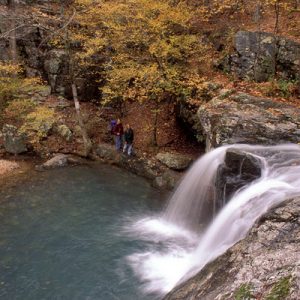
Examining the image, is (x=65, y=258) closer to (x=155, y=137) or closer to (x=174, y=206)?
(x=174, y=206)

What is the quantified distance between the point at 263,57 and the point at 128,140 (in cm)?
750

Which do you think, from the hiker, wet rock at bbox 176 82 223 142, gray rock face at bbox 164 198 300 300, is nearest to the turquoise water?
the hiker

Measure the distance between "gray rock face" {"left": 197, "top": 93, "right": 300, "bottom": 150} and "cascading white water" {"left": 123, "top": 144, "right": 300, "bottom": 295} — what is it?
0.47 meters

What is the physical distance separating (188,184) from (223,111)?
9.87 ft

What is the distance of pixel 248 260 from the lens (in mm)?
6477

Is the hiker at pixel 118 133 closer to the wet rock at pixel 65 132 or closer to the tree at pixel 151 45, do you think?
the tree at pixel 151 45

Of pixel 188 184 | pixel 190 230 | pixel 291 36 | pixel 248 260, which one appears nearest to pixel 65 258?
pixel 190 230

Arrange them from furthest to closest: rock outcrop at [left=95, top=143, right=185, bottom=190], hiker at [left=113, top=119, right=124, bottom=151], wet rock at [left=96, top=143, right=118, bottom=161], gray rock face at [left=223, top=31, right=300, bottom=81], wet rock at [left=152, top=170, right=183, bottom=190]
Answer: wet rock at [left=96, top=143, right=118, bottom=161] → hiker at [left=113, top=119, right=124, bottom=151] → gray rock face at [left=223, top=31, right=300, bottom=81] → rock outcrop at [left=95, top=143, right=185, bottom=190] → wet rock at [left=152, top=170, right=183, bottom=190]

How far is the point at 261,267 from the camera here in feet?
20.2

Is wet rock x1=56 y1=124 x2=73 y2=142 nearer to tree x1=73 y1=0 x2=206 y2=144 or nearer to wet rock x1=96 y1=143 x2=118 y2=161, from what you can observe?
wet rock x1=96 y1=143 x2=118 y2=161

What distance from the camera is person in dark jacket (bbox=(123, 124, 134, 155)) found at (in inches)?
687

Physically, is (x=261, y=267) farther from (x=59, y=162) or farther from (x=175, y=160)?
(x=59, y=162)

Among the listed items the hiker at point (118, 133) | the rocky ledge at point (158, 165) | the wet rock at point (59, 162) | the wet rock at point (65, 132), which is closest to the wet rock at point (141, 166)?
the rocky ledge at point (158, 165)

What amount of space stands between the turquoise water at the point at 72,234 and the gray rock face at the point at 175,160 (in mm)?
1399
